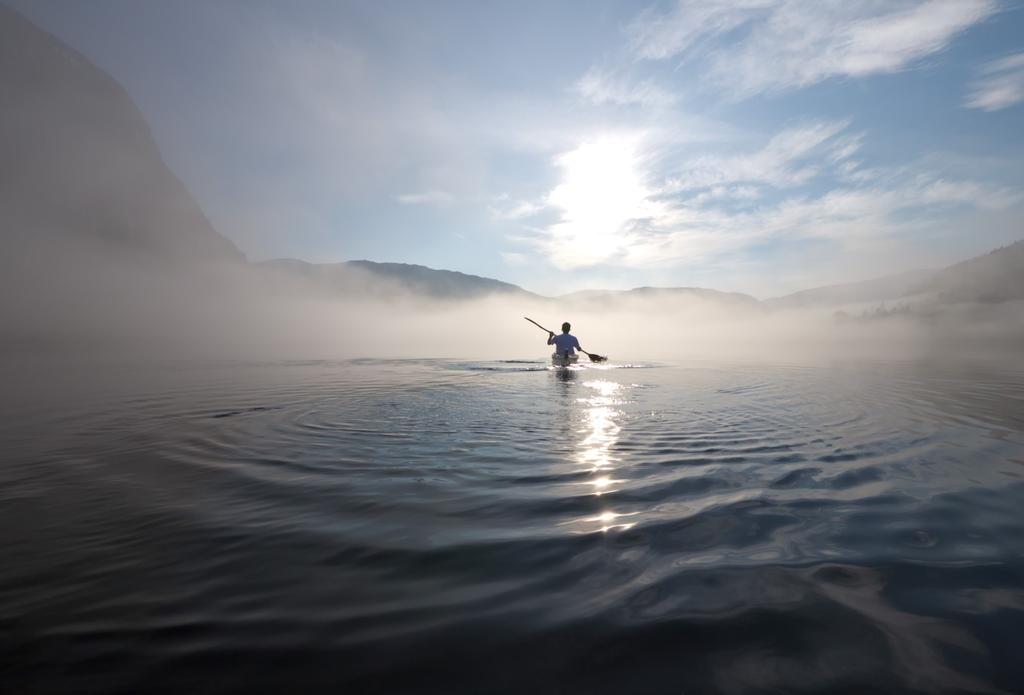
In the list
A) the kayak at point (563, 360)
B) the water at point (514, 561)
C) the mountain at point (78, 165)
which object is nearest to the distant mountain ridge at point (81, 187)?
the mountain at point (78, 165)

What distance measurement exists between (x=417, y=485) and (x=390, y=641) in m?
3.03

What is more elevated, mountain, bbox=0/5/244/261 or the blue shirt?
mountain, bbox=0/5/244/261

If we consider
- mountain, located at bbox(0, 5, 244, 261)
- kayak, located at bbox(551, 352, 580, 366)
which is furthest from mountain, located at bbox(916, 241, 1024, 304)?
mountain, located at bbox(0, 5, 244, 261)

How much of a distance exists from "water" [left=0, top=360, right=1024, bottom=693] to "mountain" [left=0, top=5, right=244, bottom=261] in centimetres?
20767

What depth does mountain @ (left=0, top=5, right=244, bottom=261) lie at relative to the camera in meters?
148

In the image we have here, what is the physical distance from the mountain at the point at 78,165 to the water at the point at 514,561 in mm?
207667

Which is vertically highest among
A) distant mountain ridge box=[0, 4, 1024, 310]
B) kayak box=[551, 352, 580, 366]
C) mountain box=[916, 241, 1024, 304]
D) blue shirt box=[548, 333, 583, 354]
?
distant mountain ridge box=[0, 4, 1024, 310]

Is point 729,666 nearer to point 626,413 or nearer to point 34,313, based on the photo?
point 626,413

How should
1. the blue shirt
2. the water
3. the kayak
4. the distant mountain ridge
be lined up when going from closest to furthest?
the water
the blue shirt
the kayak
the distant mountain ridge

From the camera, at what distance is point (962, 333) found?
9306 cm

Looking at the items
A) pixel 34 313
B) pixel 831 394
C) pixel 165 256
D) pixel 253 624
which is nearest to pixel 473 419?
pixel 253 624

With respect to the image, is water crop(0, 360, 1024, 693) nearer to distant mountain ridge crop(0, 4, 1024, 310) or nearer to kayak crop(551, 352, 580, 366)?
kayak crop(551, 352, 580, 366)

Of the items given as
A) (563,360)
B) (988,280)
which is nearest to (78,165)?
(563,360)

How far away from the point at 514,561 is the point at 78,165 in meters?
243
